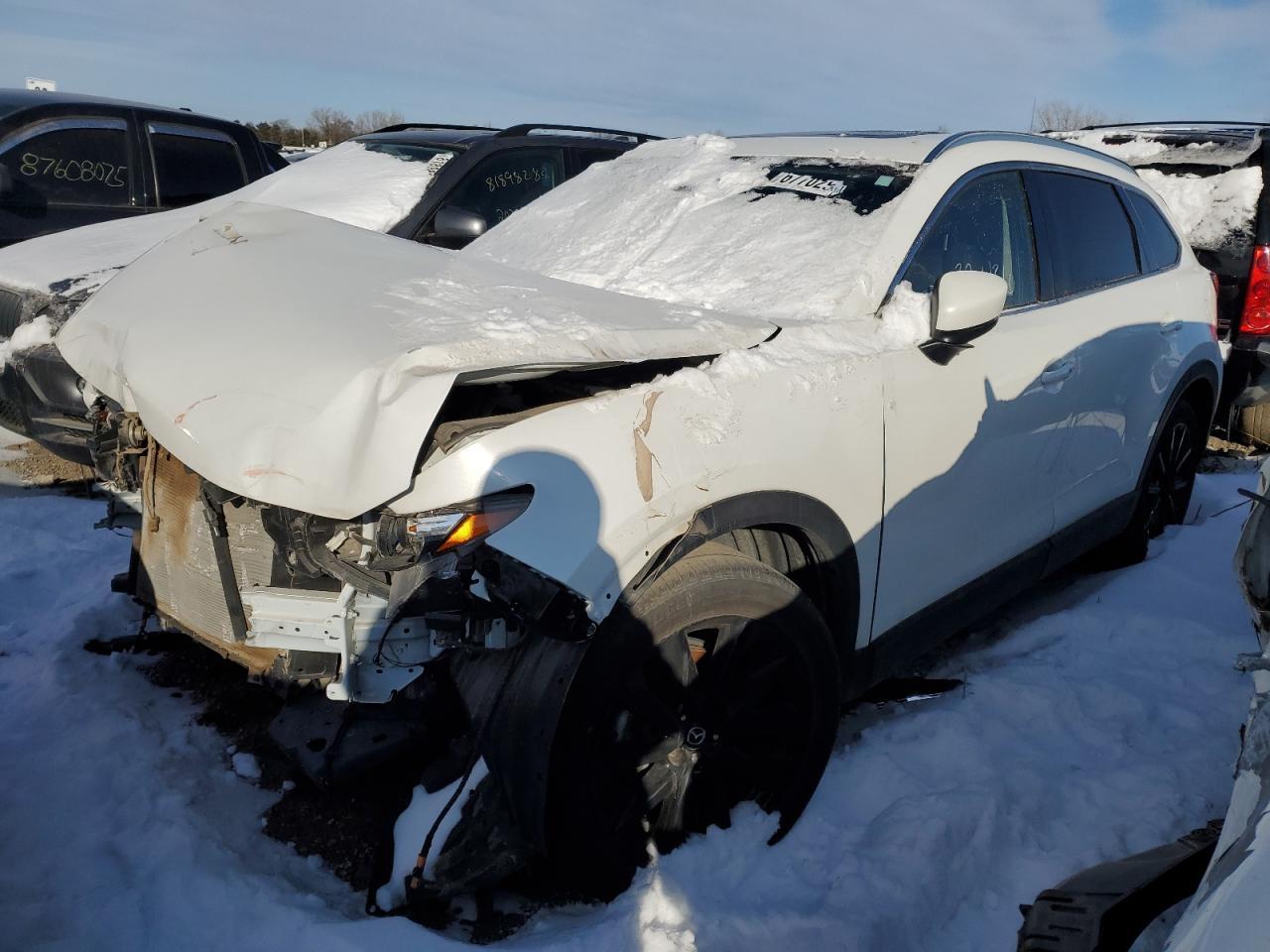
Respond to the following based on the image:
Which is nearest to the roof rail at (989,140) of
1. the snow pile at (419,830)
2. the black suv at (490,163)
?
the snow pile at (419,830)

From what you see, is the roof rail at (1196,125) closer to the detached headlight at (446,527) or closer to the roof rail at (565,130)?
the roof rail at (565,130)

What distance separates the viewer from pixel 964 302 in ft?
8.59

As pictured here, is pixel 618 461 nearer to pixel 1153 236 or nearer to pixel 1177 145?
pixel 1153 236

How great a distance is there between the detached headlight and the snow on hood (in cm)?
319

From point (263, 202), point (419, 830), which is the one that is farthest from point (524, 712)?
point (263, 202)

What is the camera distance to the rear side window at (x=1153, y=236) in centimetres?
402

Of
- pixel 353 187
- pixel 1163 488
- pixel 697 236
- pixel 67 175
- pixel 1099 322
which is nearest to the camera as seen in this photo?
pixel 697 236

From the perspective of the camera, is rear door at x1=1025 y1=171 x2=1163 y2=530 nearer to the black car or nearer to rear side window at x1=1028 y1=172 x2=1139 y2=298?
rear side window at x1=1028 y1=172 x2=1139 y2=298

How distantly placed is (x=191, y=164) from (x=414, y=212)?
2785 millimetres

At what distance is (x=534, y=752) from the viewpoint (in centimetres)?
203

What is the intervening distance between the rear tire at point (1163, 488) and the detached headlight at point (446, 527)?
342cm

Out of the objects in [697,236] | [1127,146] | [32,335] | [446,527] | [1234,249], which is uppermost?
[1127,146]

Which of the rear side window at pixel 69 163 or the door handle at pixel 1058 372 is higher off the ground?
the rear side window at pixel 69 163

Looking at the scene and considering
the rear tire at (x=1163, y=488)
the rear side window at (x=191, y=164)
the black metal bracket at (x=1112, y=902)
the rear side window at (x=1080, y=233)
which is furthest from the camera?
the rear side window at (x=191, y=164)
